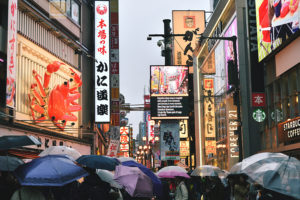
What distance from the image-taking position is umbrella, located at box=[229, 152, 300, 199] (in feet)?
24.2

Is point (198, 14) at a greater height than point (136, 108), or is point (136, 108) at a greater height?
point (198, 14)

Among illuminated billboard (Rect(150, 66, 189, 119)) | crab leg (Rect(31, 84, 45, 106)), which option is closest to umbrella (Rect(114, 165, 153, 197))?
crab leg (Rect(31, 84, 45, 106))

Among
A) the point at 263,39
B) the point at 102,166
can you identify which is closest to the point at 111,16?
the point at 263,39

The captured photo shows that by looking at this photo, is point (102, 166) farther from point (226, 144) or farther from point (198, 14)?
point (198, 14)

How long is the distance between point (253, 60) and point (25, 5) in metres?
11.6

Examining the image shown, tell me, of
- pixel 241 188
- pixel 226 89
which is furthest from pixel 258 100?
pixel 241 188

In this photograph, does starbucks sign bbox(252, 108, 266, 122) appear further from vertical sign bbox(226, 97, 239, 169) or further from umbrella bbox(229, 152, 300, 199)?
umbrella bbox(229, 152, 300, 199)

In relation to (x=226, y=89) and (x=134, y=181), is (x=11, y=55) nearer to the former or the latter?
(x=134, y=181)

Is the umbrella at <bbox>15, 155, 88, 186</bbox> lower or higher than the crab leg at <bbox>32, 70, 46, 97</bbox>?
lower

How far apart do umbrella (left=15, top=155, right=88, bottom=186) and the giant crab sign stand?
1582 centimetres

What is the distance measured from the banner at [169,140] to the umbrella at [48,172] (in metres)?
32.8

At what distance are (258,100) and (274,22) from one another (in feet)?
13.6

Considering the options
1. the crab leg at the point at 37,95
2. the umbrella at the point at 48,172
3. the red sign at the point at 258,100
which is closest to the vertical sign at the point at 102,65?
the crab leg at the point at 37,95

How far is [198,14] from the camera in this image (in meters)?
65.6
